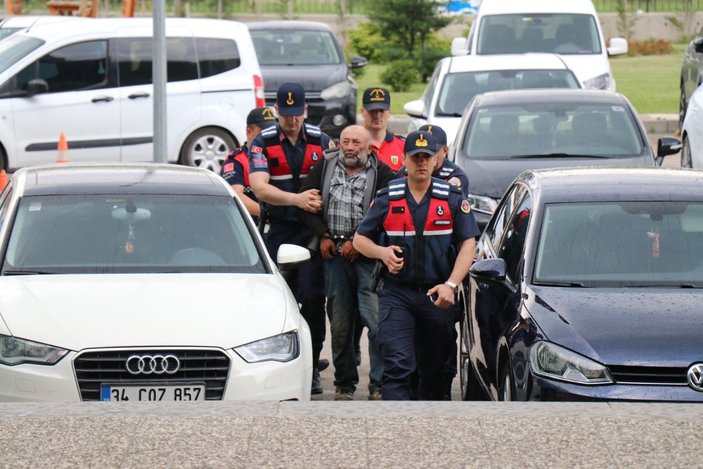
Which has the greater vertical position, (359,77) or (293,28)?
(293,28)

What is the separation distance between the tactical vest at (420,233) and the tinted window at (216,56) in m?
9.98

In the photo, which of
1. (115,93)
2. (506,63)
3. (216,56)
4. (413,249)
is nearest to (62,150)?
(115,93)

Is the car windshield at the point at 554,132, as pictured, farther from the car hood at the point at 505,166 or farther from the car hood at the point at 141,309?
the car hood at the point at 141,309

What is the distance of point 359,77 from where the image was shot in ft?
106

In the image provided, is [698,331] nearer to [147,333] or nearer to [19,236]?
[147,333]

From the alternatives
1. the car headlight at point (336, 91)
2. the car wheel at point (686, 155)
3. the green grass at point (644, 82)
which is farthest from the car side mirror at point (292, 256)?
the green grass at point (644, 82)

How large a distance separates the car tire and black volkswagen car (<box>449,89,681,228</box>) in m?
3.07

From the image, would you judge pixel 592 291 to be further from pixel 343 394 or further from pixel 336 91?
pixel 336 91

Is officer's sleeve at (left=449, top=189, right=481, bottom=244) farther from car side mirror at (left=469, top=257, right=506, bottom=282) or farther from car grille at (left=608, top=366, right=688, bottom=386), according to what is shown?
car grille at (left=608, top=366, right=688, bottom=386)

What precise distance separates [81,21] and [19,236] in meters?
9.99

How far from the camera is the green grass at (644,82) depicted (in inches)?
990

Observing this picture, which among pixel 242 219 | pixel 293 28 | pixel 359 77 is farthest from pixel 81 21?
pixel 359 77

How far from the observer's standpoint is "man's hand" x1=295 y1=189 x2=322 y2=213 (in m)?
9.02

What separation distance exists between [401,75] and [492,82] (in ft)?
42.9
